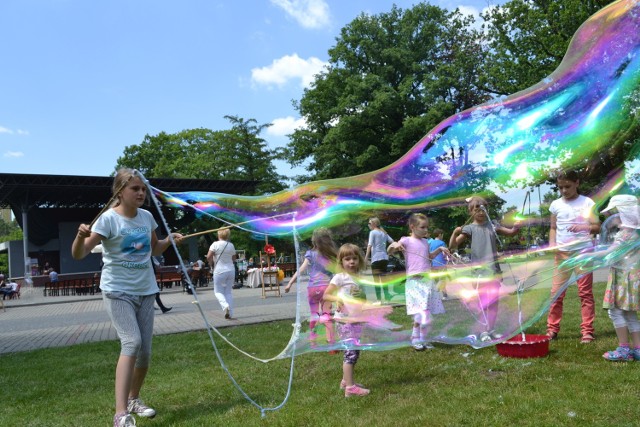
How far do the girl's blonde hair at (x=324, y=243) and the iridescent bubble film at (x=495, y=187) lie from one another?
0.09 meters

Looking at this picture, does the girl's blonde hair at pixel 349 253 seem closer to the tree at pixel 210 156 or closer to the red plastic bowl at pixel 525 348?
the red plastic bowl at pixel 525 348

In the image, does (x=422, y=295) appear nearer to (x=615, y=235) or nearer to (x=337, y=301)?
(x=337, y=301)

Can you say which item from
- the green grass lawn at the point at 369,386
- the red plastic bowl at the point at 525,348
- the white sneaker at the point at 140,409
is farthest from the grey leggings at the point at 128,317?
the red plastic bowl at the point at 525,348

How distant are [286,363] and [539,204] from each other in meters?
3.15

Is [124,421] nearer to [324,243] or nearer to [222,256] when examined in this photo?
[324,243]

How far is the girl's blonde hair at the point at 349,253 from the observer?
480 centimetres

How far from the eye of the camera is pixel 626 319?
5.36 metres

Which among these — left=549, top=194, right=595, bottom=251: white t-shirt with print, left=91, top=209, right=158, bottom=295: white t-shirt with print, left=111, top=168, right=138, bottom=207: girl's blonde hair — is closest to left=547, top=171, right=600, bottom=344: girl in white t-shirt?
left=549, top=194, right=595, bottom=251: white t-shirt with print

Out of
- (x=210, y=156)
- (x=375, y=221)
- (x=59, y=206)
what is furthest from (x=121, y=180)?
(x=210, y=156)

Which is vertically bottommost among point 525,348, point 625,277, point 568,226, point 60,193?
point 525,348

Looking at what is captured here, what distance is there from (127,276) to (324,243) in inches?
64.4

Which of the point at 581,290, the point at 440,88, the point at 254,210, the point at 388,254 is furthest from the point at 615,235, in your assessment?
the point at 440,88

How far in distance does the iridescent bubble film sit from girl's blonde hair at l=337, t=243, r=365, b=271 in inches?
6.4

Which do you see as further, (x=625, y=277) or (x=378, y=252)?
(x=625, y=277)
